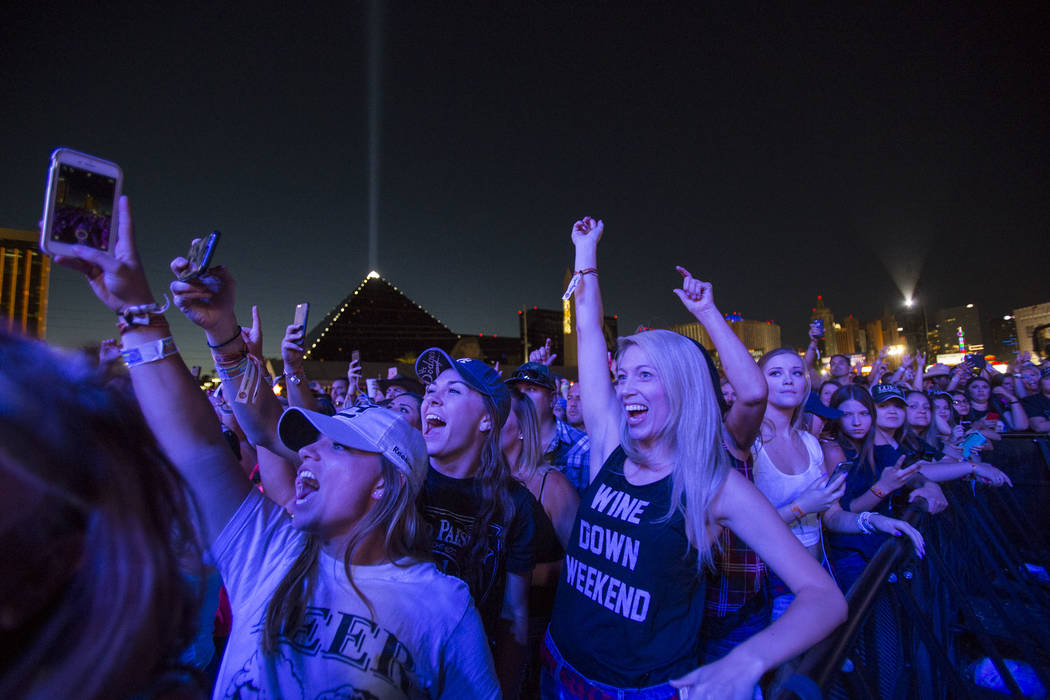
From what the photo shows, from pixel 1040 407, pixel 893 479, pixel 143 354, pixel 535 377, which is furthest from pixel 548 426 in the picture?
pixel 1040 407

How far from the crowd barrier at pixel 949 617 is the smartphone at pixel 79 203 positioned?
204 cm

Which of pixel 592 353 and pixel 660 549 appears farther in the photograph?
pixel 592 353

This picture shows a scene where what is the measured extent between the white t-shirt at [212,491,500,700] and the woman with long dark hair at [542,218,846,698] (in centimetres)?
44

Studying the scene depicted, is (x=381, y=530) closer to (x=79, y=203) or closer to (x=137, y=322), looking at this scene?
(x=137, y=322)

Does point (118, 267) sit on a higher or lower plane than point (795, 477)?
higher

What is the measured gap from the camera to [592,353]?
2420 mm

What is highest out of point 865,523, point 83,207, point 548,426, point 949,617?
point 83,207

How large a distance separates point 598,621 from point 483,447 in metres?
0.99

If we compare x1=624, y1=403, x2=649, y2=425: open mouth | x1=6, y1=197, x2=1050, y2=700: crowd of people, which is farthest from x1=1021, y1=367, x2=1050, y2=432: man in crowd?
x1=624, y1=403, x2=649, y2=425: open mouth

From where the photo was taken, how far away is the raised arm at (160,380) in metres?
1.29

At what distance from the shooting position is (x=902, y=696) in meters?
2.06

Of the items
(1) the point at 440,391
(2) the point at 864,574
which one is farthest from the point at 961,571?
(1) the point at 440,391

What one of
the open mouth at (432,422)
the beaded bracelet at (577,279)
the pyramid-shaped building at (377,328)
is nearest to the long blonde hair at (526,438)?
the open mouth at (432,422)

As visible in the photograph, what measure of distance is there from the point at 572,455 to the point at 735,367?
2.03m
